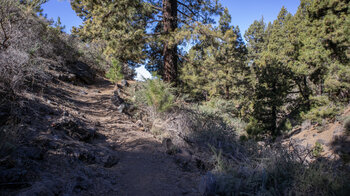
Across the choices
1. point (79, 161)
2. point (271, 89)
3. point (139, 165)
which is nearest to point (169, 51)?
point (139, 165)

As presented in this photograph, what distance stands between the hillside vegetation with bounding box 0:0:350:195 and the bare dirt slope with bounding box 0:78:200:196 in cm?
1

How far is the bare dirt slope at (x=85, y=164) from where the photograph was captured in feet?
6.37

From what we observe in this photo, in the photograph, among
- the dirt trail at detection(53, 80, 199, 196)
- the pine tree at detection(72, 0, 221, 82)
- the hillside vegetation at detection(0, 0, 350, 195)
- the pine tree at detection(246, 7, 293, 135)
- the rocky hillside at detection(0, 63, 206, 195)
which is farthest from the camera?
the pine tree at detection(246, 7, 293, 135)

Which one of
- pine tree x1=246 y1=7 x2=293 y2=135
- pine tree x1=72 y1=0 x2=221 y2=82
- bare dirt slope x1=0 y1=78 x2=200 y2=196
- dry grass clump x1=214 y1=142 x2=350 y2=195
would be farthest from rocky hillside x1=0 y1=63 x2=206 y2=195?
pine tree x1=246 y1=7 x2=293 y2=135

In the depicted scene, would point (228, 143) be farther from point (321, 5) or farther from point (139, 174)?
point (321, 5)

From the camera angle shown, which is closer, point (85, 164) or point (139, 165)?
point (85, 164)

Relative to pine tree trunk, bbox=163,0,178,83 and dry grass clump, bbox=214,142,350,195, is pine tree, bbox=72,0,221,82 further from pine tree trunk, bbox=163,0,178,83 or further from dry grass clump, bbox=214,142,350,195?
dry grass clump, bbox=214,142,350,195

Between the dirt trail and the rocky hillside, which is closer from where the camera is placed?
the rocky hillside

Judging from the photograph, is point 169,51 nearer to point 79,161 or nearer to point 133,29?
point 133,29

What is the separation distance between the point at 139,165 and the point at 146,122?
80.4 inches

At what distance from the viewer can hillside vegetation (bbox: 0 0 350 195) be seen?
205 centimetres

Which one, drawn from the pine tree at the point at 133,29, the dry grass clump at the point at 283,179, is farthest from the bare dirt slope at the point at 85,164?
the pine tree at the point at 133,29

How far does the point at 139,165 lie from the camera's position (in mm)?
2916

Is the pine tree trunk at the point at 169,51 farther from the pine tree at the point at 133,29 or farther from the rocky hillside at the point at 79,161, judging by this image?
the rocky hillside at the point at 79,161
